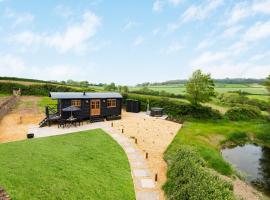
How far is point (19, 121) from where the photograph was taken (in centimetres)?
3119

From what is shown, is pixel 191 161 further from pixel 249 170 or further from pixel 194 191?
pixel 249 170

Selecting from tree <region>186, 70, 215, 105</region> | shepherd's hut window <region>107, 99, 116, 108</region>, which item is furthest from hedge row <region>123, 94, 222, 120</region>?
shepherd's hut window <region>107, 99, 116, 108</region>

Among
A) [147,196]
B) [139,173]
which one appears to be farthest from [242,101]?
[147,196]

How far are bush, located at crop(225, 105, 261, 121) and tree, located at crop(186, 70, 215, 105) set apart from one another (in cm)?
671

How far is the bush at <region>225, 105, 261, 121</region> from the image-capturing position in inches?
1628

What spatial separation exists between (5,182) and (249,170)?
21685 millimetres

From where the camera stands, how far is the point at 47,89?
5803 cm

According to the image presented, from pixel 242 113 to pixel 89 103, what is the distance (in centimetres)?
2758

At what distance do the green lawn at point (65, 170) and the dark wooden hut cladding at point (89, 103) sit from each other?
8778mm

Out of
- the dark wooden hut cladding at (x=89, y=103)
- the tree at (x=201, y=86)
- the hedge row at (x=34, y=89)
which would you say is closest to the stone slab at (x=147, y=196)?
the dark wooden hut cladding at (x=89, y=103)

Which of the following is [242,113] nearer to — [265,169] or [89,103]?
[265,169]

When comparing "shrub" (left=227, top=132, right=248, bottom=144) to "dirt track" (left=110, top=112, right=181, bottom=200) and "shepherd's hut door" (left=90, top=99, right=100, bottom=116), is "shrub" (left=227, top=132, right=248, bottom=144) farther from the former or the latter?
"shepherd's hut door" (left=90, top=99, right=100, bottom=116)

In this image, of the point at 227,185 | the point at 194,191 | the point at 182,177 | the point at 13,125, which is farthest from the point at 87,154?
the point at 13,125

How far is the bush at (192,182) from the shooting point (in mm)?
12314
